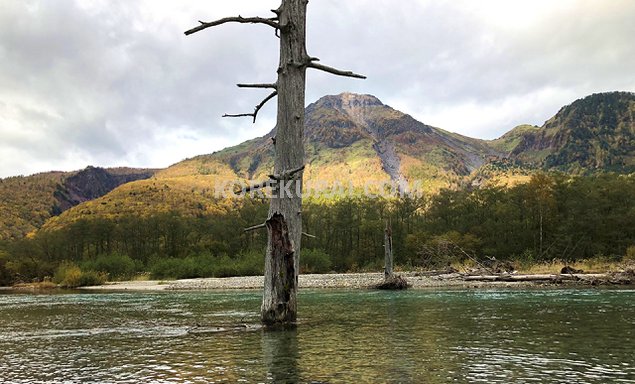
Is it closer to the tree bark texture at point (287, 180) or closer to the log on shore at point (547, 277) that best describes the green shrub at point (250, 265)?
the log on shore at point (547, 277)

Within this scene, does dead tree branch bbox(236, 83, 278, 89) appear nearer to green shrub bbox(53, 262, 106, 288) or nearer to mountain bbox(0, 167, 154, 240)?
green shrub bbox(53, 262, 106, 288)

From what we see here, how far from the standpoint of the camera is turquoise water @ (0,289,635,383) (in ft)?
21.8

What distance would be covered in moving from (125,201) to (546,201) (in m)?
102

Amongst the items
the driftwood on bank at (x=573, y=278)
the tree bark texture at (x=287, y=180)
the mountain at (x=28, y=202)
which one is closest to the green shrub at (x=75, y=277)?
the driftwood on bank at (x=573, y=278)

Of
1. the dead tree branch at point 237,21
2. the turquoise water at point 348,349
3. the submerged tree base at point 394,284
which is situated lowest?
the submerged tree base at point 394,284

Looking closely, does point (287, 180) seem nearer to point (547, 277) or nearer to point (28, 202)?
point (547, 277)

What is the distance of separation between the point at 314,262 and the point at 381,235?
12.1 metres

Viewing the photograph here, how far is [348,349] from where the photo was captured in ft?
28.8

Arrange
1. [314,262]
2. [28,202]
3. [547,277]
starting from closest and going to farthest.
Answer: [547,277], [314,262], [28,202]

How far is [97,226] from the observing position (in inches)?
2756

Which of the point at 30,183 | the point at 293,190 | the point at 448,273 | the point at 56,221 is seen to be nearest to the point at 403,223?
the point at 448,273

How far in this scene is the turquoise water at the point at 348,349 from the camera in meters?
6.64

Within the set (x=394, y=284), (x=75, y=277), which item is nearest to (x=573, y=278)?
(x=394, y=284)

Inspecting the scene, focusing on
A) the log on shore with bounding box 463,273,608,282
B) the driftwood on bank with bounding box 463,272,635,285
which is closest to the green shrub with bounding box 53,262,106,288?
the driftwood on bank with bounding box 463,272,635,285
